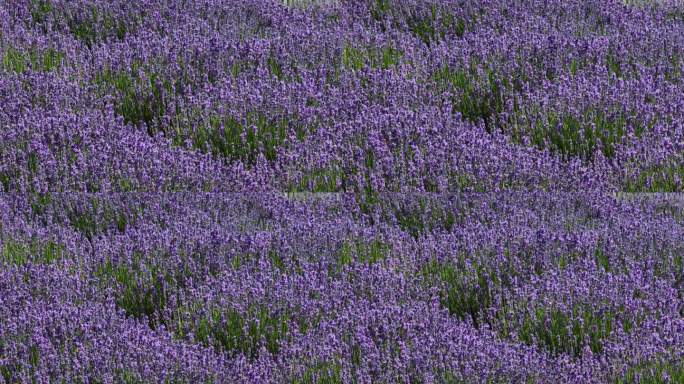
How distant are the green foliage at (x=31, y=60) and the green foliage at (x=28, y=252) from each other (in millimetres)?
1393

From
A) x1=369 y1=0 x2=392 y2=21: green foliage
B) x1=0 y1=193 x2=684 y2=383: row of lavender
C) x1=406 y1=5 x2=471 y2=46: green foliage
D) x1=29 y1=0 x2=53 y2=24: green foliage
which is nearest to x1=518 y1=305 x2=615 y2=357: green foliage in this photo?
x1=0 y1=193 x2=684 y2=383: row of lavender

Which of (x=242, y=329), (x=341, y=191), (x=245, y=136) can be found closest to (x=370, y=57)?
(x=245, y=136)

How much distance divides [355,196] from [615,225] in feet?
3.70

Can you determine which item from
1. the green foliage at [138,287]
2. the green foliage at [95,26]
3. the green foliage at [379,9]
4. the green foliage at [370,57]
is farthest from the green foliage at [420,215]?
the green foliage at [95,26]

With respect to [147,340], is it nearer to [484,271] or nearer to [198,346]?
[198,346]

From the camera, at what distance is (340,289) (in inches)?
209

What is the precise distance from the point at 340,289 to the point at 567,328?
89cm

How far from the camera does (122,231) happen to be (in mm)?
5922

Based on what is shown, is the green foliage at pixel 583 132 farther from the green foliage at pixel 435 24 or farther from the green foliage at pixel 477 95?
the green foliage at pixel 435 24

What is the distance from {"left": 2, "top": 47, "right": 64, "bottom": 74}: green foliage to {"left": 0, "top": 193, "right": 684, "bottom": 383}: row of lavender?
114 centimetres

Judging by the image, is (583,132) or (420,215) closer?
(420,215)

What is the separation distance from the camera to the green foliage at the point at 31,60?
683 centimetres

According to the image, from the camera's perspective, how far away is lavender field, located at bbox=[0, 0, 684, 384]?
5.04 metres

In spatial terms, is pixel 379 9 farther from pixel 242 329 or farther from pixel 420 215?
pixel 242 329
